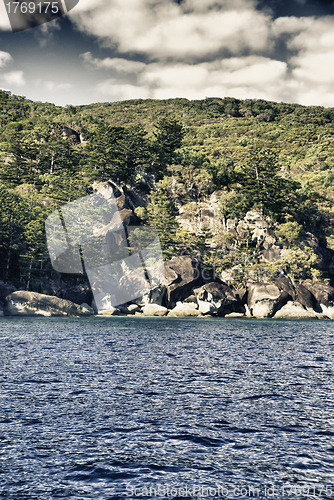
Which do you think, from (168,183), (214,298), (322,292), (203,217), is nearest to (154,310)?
(214,298)

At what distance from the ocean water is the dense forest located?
46.5 m

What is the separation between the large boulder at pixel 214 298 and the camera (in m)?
58.3

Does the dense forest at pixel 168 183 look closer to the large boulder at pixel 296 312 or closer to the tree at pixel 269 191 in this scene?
the tree at pixel 269 191

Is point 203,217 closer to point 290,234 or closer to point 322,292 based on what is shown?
point 290,234

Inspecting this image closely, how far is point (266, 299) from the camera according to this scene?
186ft

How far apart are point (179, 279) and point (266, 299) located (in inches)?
616

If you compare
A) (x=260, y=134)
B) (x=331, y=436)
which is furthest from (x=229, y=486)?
(x=260, y=134)

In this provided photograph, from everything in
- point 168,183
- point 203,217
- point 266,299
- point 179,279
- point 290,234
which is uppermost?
point 168,183

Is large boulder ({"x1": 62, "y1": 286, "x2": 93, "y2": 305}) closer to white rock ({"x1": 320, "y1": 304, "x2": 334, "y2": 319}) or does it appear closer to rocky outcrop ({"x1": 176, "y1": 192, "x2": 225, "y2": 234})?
rocky outcrop ({"x1": 176, "y1": 192, "x2": 225, "y2": 234})

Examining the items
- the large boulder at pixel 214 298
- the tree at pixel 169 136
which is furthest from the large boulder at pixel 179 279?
the tree at pixel 169 136

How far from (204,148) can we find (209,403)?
115083 millimetres

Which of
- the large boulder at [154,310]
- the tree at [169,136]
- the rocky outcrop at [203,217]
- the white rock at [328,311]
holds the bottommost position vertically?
the large boulder at [154,310]

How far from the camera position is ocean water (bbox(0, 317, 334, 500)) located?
22.8 ft

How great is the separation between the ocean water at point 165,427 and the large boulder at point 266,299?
37663 millimetres
